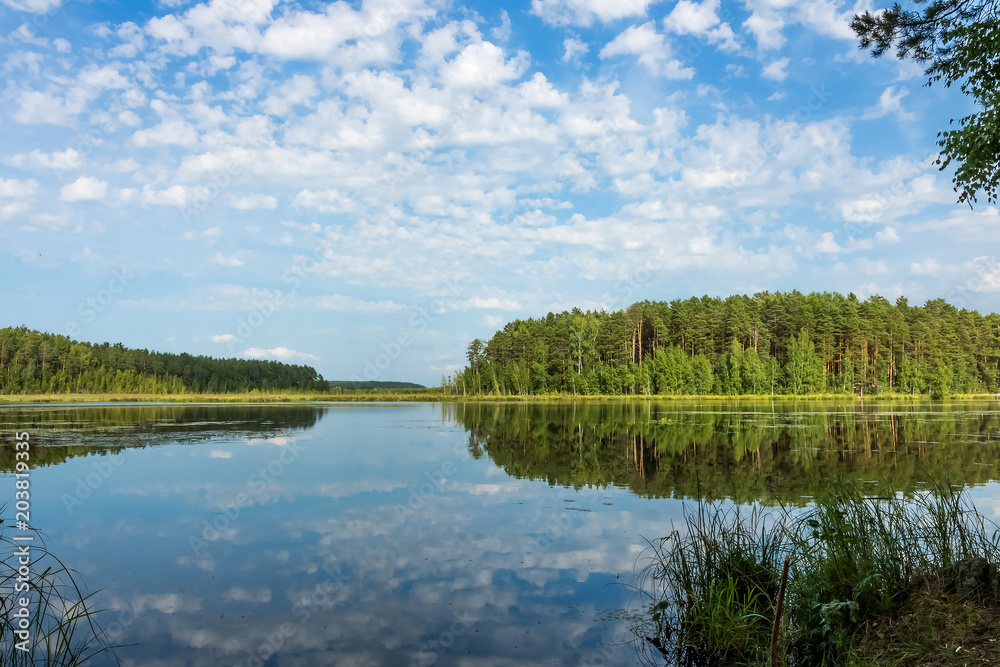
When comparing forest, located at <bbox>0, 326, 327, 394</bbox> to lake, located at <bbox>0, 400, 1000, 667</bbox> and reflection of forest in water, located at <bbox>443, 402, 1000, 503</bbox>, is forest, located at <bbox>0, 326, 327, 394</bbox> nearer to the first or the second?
lake, located at <bbox>0, 400, 1000, 667</bbox>

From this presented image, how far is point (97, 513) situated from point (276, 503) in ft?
10.8

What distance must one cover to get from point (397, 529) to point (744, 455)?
1242 cm

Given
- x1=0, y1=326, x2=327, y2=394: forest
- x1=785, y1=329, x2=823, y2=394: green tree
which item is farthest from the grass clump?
x1=0, y1=326, x2=327, y2=394: forest

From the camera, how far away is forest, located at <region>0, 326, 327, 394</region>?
85.4 m

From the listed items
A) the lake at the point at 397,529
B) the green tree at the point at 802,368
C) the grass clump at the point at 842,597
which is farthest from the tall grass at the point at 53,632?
the green tree at the point at 802,368

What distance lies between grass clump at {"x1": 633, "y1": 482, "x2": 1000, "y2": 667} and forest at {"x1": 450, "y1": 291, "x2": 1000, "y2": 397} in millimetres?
73403

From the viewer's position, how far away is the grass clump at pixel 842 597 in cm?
475

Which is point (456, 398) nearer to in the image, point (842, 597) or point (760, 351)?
point (760, 351)

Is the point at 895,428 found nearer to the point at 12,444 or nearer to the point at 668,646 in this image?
the point at 668,646

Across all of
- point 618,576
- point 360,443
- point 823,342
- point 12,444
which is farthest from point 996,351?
point 12,444

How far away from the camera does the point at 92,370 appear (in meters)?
91.6

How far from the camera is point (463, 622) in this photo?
20.9 feet

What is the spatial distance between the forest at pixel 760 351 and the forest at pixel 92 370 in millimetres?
47501

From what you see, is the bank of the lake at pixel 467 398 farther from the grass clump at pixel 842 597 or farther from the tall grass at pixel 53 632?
the tall grass at pixel 53 632
